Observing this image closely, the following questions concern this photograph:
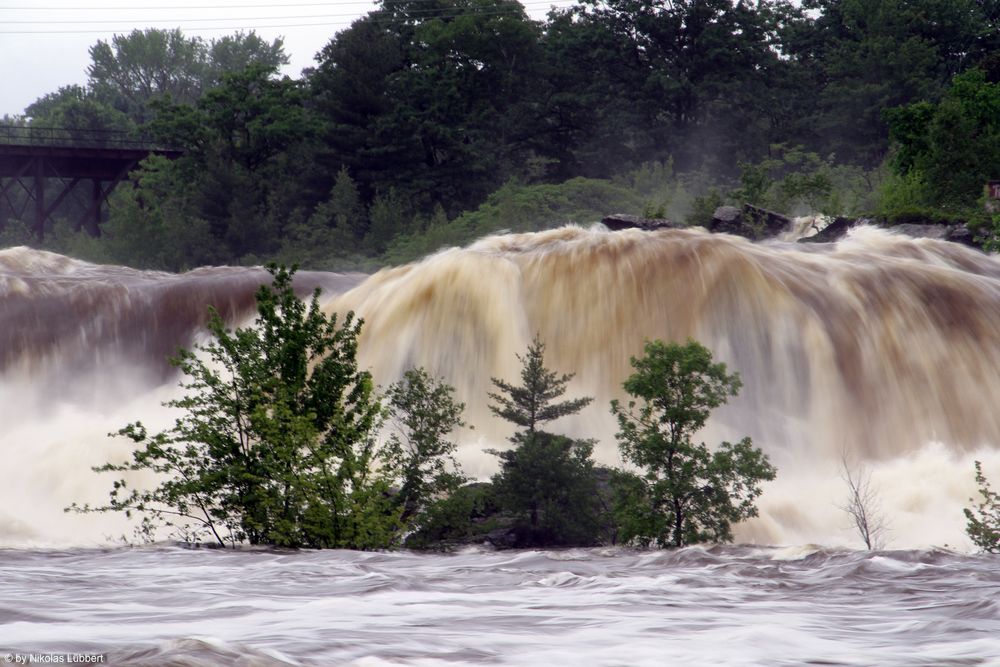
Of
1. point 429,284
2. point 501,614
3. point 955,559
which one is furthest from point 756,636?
point 429,284

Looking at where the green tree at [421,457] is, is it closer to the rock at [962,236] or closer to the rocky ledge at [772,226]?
the rocky ledge at [772,226]

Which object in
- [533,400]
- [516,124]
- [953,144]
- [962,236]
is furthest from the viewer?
[516,124]

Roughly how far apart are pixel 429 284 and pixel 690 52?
50.6m

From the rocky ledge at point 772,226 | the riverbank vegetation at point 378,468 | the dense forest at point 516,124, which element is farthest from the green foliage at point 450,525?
the dense forest at point 516,124

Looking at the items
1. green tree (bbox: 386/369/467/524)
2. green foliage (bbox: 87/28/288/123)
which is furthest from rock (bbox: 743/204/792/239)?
green foliage (bbox: 87/28/288/123)

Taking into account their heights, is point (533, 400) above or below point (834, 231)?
below

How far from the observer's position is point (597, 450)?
76.8 ft

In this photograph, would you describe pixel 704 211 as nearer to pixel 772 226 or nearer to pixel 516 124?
pixel 772 226

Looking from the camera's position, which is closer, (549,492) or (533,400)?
(549,492)

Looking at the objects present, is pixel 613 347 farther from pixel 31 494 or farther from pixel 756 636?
pixel 756 636

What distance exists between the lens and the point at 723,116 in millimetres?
70188

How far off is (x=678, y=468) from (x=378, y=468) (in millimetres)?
3931

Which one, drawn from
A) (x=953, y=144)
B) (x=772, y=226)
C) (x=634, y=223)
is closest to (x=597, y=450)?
(x=634, y=223)

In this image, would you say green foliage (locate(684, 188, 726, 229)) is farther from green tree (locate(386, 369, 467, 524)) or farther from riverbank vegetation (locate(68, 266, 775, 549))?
green tree (locate(386, 369, 467, 524))
